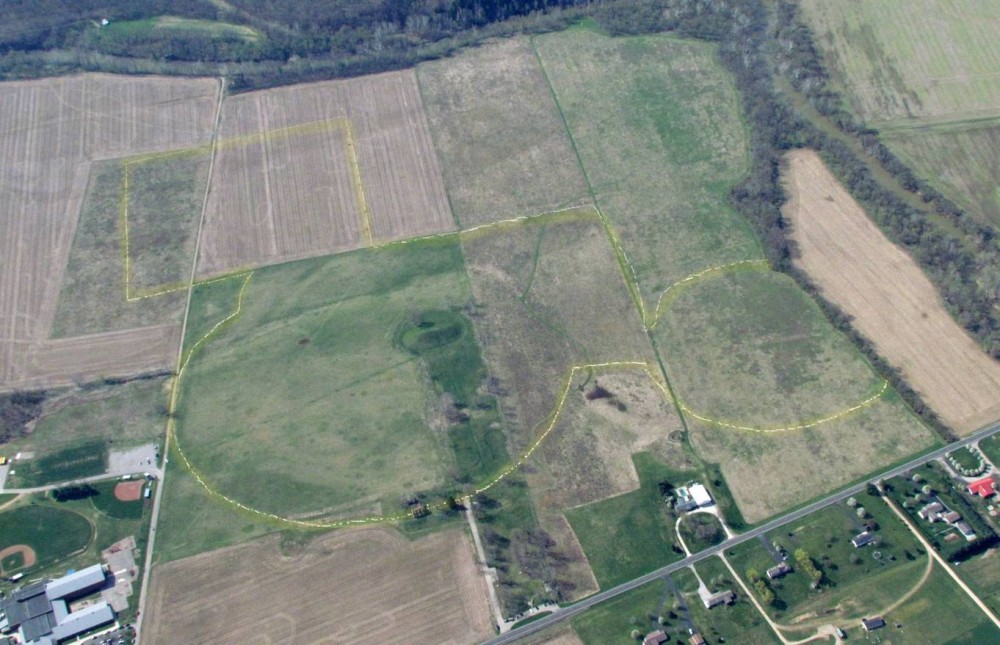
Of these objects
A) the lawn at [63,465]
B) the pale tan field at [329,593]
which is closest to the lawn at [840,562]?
the pale tan field at [329,593]

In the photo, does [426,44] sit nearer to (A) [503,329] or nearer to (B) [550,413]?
(A) [503,329]

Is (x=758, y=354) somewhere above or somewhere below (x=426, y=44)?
below

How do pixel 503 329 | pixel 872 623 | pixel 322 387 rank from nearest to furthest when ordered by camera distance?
pixel 872 623 < pixel 322 387 < pixel 503 329

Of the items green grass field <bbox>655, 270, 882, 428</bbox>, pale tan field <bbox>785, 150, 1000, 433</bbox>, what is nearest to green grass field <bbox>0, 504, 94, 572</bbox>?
green grass field <bbox>655, 270, 882, 428</bbox>

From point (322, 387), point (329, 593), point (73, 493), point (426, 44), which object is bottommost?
point (329, 593)

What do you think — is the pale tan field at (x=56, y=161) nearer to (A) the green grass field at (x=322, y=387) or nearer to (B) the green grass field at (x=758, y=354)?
(A) the green grass field at (x=322, y=387)

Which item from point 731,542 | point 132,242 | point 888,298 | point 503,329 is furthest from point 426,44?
point 731,542

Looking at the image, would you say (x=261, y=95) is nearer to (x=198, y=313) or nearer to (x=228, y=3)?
(x=228, y=3)
